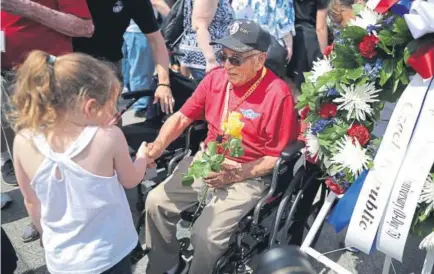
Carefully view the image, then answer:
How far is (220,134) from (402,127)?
0.99 metres

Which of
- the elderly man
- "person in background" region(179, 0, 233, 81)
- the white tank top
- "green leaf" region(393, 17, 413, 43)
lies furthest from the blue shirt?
the white tank top

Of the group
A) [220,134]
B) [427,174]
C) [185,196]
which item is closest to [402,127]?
[427,174]

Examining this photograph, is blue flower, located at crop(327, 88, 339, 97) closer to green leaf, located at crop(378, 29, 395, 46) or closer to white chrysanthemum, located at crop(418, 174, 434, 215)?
green leaf, located at crop(378, 29, 395, 46)

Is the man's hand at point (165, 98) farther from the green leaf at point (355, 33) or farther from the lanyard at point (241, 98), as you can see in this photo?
the green leaf at point (355, 33)

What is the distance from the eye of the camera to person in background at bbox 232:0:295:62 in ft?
11.9

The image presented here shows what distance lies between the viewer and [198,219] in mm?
2621

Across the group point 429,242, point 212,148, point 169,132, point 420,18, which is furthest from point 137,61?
point 429,242

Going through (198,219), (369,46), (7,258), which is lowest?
(7,258)

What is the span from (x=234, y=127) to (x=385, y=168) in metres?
0.77

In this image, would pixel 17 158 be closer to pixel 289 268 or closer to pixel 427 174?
pixel 289 268

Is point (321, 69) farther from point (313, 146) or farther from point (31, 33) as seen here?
point (31, 33)

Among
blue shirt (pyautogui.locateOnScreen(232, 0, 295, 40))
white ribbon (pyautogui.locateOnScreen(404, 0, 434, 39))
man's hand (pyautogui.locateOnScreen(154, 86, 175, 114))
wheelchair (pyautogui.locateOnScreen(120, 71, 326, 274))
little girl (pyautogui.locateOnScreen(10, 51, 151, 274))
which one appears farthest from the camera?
blue shirt (pyautogui.locateOnScreen(232, 0, 295, 40))

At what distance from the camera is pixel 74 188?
183cm

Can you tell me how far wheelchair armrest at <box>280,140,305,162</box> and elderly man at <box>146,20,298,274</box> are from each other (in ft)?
0.17
